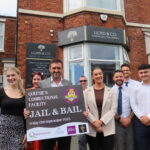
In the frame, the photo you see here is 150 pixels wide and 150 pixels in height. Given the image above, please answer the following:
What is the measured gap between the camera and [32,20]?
8578 mm

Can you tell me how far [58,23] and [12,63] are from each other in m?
5.58

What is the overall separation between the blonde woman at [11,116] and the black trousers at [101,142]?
1038mm

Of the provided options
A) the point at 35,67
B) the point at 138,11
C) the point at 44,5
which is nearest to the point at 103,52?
the point at 35,67

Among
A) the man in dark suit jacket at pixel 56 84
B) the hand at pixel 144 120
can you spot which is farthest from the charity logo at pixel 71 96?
the hand at pixel 144 120

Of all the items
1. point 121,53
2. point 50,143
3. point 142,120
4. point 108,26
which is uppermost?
point 108,26

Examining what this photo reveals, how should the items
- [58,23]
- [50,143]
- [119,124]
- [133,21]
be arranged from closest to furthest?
[50,143]
[119,124]
[58,23]
[133,21]

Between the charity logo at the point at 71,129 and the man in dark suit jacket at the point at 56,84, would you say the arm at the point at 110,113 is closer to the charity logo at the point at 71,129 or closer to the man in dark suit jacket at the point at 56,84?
the charity logo at the point at 71,129

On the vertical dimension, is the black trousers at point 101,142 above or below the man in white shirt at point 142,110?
below

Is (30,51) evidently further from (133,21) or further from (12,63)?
(12,63)

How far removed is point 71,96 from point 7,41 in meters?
11.7

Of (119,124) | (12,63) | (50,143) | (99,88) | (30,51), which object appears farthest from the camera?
(12,63)

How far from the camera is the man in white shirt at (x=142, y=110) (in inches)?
145

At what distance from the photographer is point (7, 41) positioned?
14234mm

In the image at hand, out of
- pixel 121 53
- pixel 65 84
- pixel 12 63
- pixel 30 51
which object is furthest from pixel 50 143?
pixel 12 63
